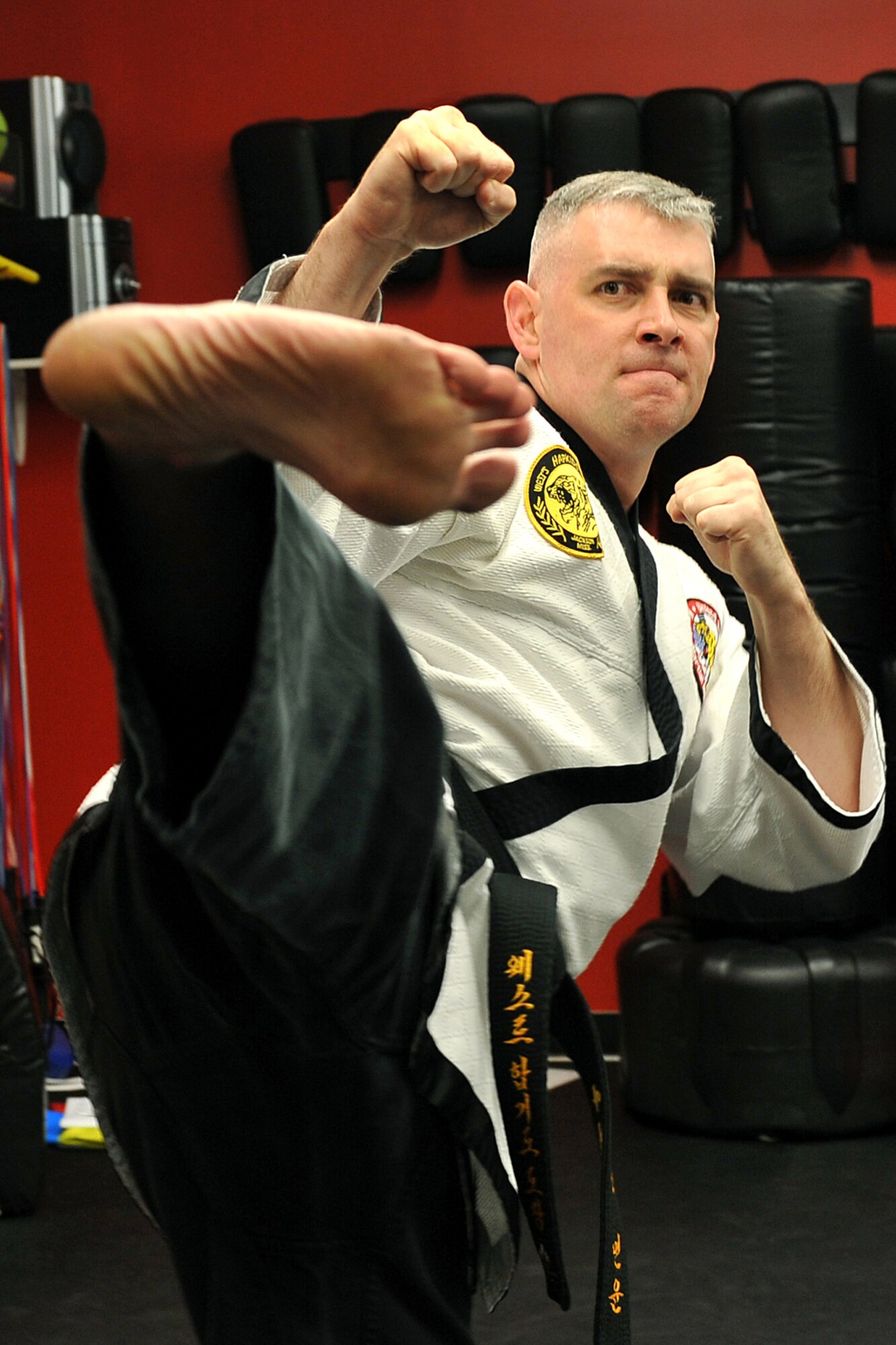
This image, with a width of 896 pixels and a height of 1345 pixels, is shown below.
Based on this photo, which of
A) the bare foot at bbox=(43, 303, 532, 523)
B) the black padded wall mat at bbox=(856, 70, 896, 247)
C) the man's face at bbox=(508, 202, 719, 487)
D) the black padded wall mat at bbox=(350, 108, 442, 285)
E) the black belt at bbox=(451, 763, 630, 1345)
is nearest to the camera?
the bare foot at bbox=(43, 303, 532, 523)

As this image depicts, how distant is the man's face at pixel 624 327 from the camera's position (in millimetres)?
1618

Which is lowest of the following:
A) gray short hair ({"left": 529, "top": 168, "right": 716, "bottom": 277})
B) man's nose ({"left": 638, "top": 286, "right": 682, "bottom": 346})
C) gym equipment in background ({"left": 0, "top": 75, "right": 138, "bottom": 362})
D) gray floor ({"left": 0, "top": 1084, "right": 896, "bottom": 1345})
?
gray floor ({"left": 0, "top": 1084, "right": 896, "bottom": 1345})

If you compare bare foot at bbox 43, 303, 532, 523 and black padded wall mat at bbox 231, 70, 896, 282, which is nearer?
bare foot at bbox 43, 303, 532, 523

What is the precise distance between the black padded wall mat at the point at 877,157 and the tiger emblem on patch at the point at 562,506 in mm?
2566

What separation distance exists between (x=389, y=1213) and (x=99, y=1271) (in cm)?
160

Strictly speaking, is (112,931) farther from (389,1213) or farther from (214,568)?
(214,568)

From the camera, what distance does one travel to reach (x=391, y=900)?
37.8 inches

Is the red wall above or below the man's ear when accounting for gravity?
above

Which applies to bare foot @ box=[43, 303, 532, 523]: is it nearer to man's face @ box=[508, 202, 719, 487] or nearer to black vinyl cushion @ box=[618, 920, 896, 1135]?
man's face @ box=[508, 202, 719, 487]

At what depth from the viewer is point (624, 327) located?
1.68m

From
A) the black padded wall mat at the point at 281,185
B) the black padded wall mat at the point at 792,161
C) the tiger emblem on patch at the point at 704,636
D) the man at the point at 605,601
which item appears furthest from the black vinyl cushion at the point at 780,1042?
the black padded wall mat at the point at 281,185

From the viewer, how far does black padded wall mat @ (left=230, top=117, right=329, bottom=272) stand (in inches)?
148

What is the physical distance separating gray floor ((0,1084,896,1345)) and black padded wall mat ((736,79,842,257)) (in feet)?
7.07

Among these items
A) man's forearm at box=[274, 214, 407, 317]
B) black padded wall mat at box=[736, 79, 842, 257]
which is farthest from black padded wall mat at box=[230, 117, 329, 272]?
man's forearm at box=[274, 214, 407, 317]
